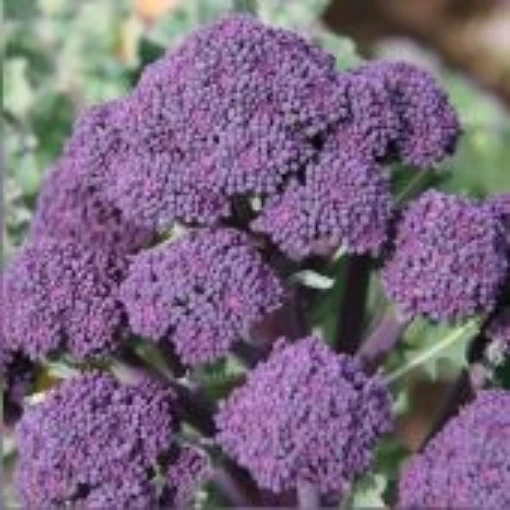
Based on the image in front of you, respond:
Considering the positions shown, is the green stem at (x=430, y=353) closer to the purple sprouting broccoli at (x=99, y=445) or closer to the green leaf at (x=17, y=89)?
the purple sprouting broccoli at (x=99, y=445)

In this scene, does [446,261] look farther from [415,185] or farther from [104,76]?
[104,76]

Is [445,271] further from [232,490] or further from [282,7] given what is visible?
[282,7]

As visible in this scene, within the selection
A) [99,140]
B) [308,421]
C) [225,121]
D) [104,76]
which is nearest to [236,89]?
[225,121]

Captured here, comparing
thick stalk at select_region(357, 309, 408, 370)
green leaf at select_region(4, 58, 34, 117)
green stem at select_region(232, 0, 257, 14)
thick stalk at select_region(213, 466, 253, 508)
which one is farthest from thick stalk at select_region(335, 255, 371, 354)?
green leaf at select_region(4, 58, 34, 117)

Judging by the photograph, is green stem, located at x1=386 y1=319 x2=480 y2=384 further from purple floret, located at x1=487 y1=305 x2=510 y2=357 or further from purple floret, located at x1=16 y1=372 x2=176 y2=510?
purple floret, located at x1=16 y1=372 x2=176 y2=510

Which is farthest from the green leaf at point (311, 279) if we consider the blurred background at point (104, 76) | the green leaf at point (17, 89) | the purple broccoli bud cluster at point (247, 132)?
the green leaf at point (17, 89)

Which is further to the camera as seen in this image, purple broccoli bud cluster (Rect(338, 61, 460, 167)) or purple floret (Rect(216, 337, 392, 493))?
purple broccoli bud cluster (Rect(338, 61, 460, 167))

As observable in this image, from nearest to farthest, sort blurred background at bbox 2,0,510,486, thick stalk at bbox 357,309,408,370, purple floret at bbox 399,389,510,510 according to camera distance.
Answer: purple floret at bbox 399,389,510,510
thick stalk at bbox 357,309,408,370
blurred background at bbox 2,0,510,486
